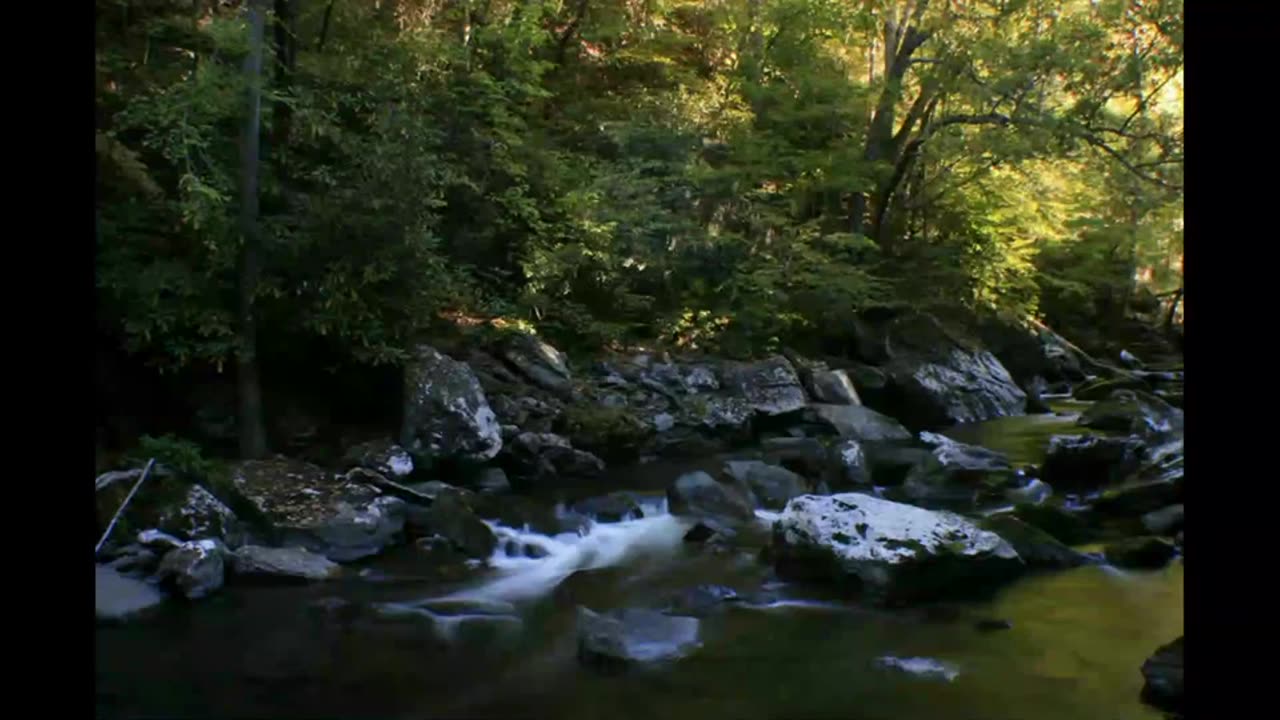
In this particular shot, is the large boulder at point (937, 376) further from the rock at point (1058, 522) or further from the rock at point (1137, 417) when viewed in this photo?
the rock at point (1058, 522)

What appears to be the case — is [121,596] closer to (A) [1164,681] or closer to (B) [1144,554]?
(A) [1164,681]

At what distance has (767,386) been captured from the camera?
11.4 meters

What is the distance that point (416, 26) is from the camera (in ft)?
35.6

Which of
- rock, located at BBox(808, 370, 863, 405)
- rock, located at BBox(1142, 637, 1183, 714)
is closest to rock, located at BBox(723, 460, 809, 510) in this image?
rock, located at BBox(1142, 637, 1183, 714)

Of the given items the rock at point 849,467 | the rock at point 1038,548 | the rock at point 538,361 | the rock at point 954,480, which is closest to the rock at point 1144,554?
the rock at point 1038,548

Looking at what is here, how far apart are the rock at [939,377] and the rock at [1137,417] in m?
1.56

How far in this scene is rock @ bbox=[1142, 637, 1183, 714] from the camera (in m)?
3.78

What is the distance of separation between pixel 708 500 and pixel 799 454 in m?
2.08

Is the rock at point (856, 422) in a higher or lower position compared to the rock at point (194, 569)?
higher

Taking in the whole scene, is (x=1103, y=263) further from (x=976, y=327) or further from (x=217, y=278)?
(x=217, y=278)

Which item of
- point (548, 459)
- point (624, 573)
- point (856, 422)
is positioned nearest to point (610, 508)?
point (624, 573)

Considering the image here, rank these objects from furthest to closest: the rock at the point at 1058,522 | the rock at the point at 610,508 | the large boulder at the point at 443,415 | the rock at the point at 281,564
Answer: the large boulder at the point at 443,415
the rock at the point at 610,508
the rock at the point at 1058,522
the rock at the point at 281,564

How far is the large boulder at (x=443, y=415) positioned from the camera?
8383 mm
